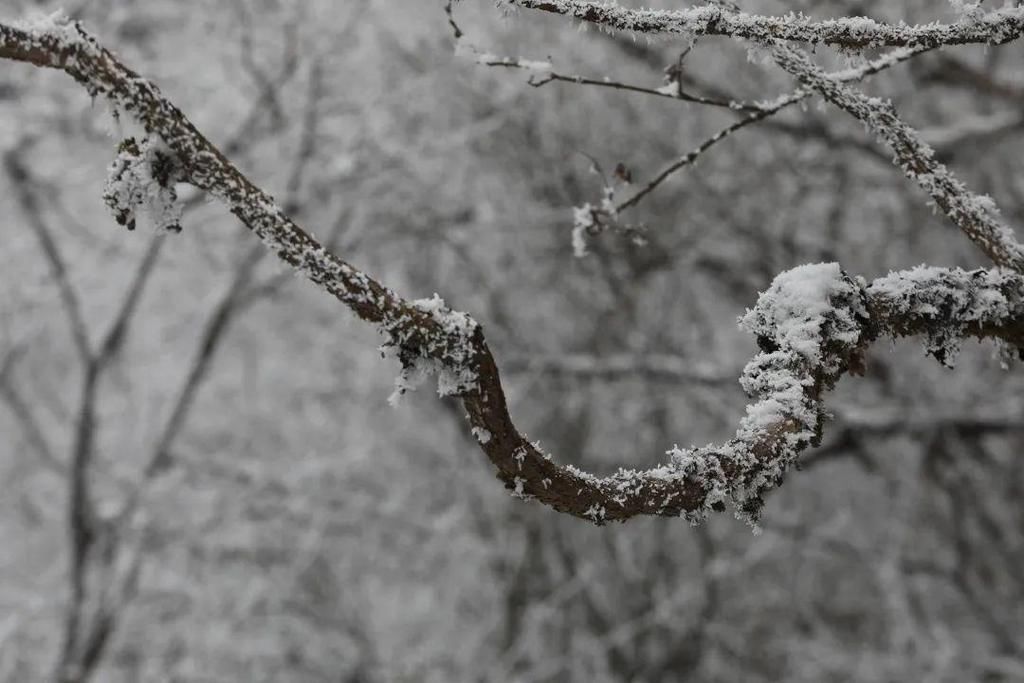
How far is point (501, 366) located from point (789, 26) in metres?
6.19

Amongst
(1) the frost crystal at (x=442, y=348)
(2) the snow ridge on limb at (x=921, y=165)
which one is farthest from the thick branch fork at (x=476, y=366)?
(2) the snow ridge on limb at (x=921, y=165)

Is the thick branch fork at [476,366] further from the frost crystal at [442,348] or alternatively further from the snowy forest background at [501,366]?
the snowy forest background at [501,366]

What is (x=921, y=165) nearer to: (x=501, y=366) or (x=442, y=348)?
(x=442, y=348)

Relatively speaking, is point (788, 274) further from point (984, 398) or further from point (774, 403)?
point (984, 398)

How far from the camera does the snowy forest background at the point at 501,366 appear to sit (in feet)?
21.8

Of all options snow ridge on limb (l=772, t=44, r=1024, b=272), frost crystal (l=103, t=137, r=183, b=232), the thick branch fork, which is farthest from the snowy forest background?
frost crystal (l=103, t=137, r=183, b=232)

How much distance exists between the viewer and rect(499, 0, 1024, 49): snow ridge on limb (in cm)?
148

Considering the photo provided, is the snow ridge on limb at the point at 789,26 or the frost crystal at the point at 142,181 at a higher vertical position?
the snow ridge on limb at the point at 789,26

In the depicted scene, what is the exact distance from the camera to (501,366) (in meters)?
7.65

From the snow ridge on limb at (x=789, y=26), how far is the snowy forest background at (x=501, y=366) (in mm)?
4034

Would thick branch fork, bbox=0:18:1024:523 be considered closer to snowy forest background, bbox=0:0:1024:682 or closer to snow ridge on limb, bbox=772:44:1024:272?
snow ridge on limb, bbox=772:44:1024:272

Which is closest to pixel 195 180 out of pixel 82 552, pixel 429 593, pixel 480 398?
pixel 480 398

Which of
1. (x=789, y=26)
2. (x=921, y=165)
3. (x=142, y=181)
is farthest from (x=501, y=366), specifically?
(x=142, y=181)

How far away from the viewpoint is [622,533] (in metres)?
9.15
